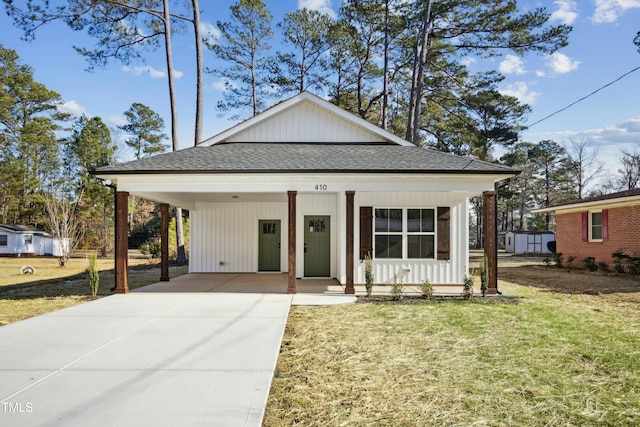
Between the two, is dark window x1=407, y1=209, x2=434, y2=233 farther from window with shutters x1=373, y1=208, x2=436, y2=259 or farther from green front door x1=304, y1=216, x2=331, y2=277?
green front door x1=304, y1=216, x2=331, y2=277

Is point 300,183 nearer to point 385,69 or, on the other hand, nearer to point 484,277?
point 484,277

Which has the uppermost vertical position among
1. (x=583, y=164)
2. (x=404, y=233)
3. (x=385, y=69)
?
(x=385, y=69)

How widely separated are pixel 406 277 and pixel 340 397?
6684 millimetres

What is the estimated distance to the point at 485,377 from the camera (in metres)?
4.10

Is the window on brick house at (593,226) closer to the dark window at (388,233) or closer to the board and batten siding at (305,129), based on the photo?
the board and batten siding at (305,129)

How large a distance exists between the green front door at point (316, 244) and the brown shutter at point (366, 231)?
7.45 feet

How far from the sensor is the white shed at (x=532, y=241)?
1234 inches

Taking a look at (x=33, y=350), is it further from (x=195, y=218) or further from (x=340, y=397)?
(x=195, y=218)

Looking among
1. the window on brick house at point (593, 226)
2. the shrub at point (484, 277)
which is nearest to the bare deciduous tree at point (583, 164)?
the window on brick house at point (593, 226)

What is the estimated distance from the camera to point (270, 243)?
13.4 m

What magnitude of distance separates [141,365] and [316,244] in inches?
314

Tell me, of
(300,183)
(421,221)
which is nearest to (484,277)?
(421,221)

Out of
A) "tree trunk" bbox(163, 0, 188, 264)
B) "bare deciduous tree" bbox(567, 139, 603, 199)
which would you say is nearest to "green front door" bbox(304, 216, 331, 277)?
"tree trunk" bbox(163, 0, 188, 264)

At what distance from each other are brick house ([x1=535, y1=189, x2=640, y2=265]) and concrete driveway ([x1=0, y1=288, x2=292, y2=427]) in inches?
542
